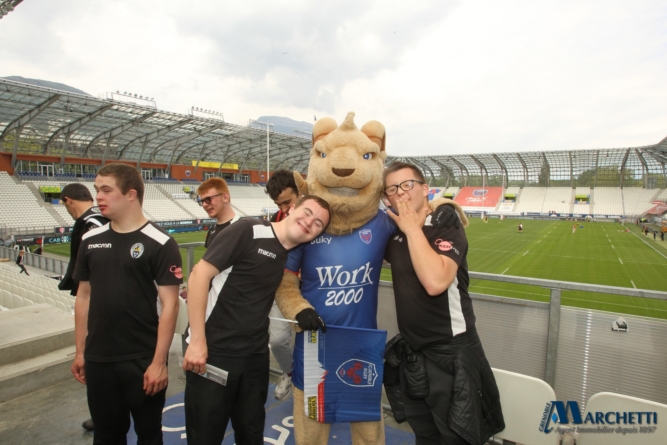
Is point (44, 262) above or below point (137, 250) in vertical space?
below

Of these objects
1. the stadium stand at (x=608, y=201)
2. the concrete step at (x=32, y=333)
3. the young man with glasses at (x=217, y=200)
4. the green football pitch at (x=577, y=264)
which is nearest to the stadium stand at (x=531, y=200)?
the stadium stand at (x=608, y=201)

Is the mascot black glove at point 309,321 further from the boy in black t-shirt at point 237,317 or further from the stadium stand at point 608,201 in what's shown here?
the stadium stand at point 608,201

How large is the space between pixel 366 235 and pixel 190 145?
43110mm

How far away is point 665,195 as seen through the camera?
5372cm

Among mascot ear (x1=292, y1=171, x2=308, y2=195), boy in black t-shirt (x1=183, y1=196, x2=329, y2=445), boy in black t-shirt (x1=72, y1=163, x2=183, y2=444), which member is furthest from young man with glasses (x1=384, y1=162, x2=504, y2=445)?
boy in black t-shirt (x1=72, y1=163, x2=183, y2=444)

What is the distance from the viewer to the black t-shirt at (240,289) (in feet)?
7.04

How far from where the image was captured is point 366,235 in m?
2.52

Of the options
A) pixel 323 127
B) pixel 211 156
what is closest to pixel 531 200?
pixel 211 156

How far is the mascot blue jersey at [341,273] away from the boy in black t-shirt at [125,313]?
845 millimetres

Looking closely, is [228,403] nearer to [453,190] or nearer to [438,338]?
[438,338]

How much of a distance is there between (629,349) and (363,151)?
7.26ft

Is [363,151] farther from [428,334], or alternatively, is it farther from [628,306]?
[628,306]

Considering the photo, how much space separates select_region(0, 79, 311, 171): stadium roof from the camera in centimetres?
2447

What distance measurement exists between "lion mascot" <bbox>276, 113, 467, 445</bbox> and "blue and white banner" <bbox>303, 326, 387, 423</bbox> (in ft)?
0.54
